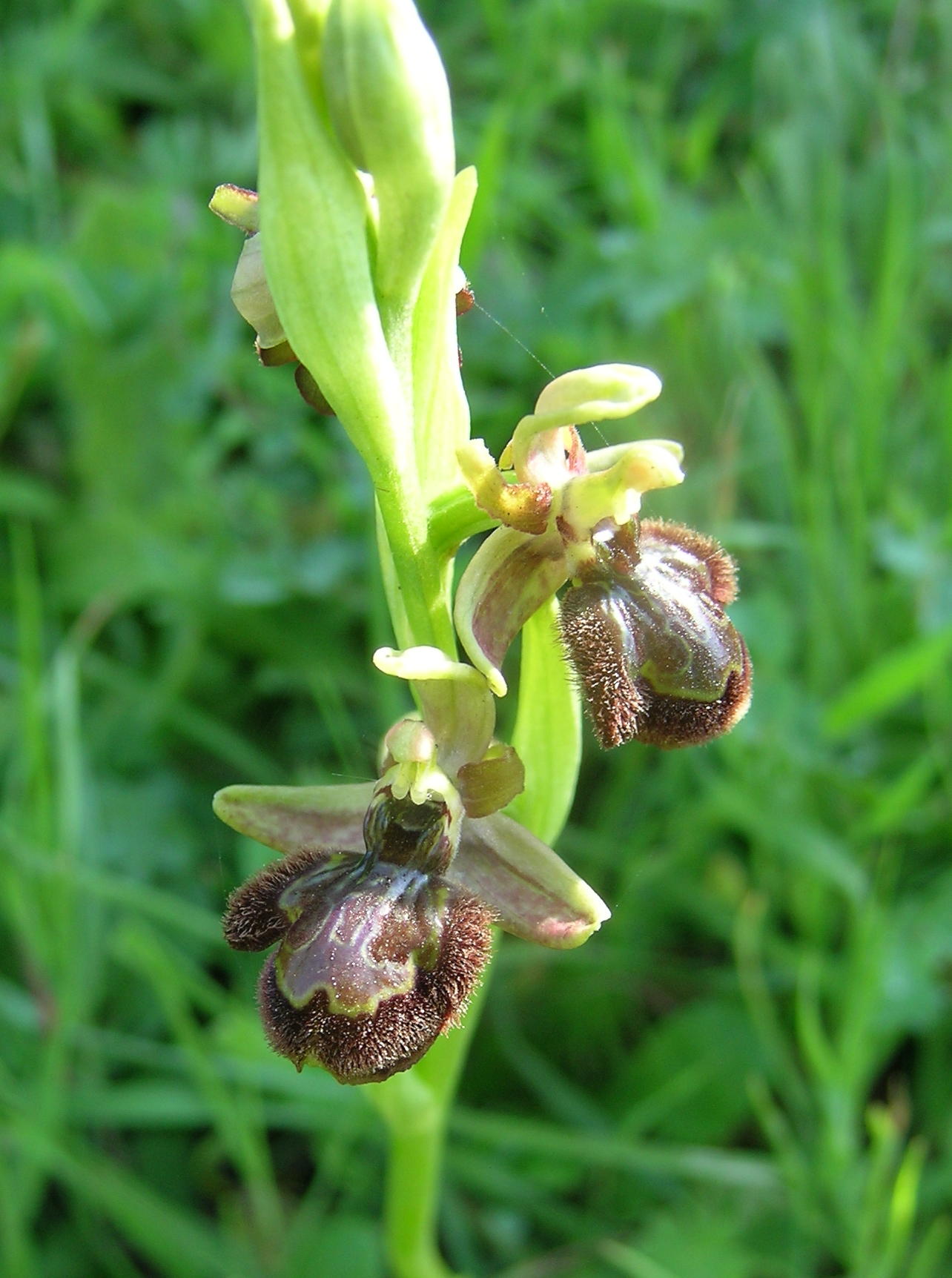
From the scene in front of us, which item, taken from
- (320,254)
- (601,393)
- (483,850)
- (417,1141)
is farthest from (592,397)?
(417,1141)

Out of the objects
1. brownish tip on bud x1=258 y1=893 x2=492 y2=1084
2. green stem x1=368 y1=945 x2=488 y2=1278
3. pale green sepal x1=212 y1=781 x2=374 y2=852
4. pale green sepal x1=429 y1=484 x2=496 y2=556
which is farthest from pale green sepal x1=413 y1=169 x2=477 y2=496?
green stem x1=368 y1=945 x2=488 y2=1278

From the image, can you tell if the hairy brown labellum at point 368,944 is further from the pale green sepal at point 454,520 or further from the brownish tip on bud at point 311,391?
the brownish tip on bud at point 311,391

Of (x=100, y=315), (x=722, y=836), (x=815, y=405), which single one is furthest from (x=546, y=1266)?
(x=100, y=315)

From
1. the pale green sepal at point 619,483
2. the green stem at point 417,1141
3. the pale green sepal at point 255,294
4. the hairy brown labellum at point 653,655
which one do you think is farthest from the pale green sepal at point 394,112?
the green stem at point 417,1141

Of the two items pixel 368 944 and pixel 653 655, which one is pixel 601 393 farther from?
pixel 368 944

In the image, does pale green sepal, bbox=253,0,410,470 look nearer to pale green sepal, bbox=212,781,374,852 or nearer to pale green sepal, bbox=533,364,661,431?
pale green sepal, bbox=533,364,661,431
